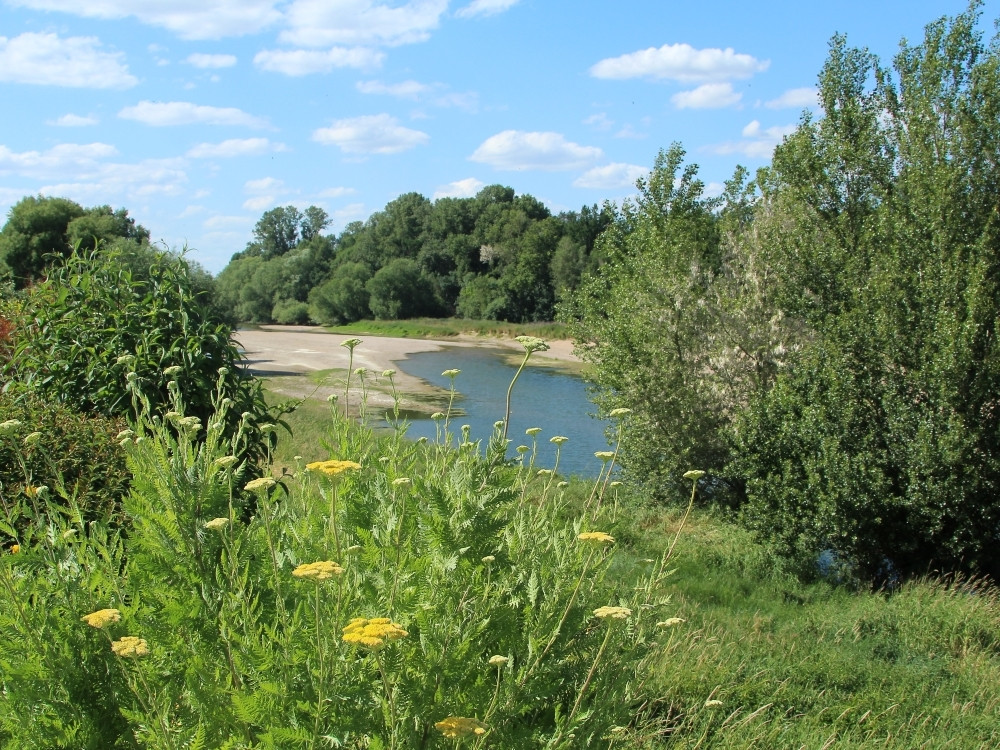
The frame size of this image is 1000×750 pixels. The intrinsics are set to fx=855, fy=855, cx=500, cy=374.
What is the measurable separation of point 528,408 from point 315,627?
2429cm

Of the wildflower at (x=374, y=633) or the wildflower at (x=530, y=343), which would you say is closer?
the wildflower at (x=374, y=633)

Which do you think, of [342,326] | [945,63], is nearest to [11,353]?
[945,63]

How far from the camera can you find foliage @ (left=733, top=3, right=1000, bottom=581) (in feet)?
34.8

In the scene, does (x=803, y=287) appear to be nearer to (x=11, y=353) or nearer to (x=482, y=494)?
(x=11, y=353)

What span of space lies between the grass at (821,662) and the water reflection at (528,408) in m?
2.88

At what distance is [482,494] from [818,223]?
11623 millimetres

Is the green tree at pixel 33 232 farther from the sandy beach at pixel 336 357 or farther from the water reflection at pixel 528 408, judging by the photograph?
the water reflection at pixel 528 408

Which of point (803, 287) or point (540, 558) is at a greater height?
point (803, 287)

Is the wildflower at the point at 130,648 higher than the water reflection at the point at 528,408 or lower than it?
higher

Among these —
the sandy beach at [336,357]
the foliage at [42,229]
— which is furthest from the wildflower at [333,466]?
the foliage at [42,229]

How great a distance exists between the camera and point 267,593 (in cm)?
259

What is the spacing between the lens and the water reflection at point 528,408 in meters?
18.1

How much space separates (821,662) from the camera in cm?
666

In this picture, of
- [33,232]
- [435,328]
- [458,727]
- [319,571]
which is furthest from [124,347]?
[435,328]
